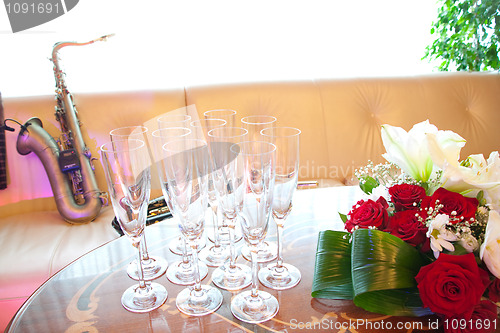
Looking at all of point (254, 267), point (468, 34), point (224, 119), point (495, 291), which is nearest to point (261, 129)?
point (224, 119)

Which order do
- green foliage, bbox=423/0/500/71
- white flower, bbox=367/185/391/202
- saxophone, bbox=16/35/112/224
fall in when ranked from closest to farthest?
white flower, bbox=367/185/391/202, saxophone, bbox=16/35/112/224, green foliage, bbox=423/0/500/71

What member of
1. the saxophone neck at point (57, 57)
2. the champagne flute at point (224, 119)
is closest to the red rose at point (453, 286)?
the champagne flute at point (224, 119)

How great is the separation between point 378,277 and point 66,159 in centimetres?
151

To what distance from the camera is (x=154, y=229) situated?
3.89 ft

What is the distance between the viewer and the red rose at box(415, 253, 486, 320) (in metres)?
0.67

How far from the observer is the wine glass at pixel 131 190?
74 centimetres

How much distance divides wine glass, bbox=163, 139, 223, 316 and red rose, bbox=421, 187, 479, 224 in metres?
0.44

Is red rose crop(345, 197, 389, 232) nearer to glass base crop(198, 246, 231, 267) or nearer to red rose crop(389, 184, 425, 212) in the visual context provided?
red rose crop(389, 184, 425, 212)

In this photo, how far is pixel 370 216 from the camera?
83cm

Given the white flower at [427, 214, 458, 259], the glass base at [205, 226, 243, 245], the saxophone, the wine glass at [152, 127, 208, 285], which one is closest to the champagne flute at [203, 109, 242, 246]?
the glass base at [205, 226, 243, 245]

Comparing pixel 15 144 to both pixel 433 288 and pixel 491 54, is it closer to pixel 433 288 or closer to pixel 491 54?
pixel 433 288

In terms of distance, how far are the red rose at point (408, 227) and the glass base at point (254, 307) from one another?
0.93ft

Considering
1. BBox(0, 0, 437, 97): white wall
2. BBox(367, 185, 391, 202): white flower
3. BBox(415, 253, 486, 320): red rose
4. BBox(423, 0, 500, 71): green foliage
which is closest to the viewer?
BBox(415, 253, 486, 320): red rose

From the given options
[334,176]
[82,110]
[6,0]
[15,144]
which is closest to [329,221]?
[334,176]
